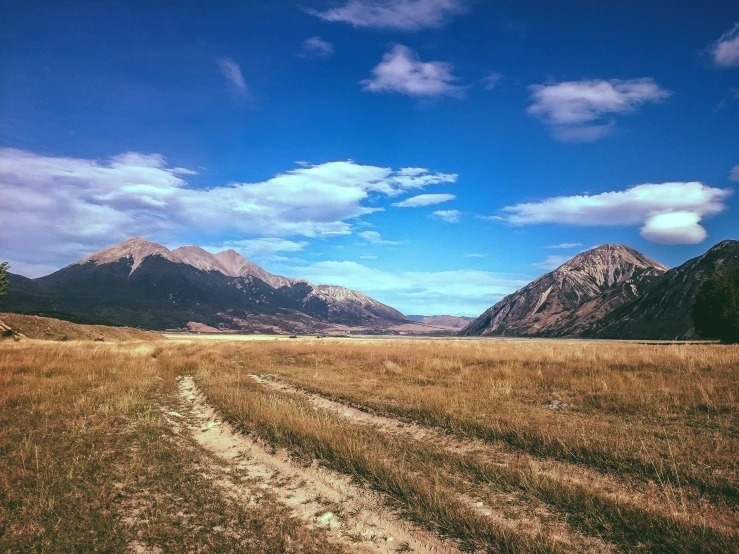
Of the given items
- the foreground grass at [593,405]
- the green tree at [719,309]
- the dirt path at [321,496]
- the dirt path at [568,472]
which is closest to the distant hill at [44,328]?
the foreground grass at [593,405]

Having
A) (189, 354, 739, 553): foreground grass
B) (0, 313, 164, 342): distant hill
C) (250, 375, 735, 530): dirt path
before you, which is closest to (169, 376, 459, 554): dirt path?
(189, 354, 739, 553): foreground grass

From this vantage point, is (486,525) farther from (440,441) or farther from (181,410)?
(181,410)

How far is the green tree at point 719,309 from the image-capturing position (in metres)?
43.5

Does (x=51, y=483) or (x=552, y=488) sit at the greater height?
(x=552, y=488)

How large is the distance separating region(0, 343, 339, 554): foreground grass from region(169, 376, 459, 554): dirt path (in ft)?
1.24

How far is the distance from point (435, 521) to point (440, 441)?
4299 mm

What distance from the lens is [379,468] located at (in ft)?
25.1

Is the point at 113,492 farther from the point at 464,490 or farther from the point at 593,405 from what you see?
the point at 593,405

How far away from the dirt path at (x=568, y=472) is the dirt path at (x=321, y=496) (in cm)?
313

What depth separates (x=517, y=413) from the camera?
1191 cm

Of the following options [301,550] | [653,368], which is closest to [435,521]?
[301,550]

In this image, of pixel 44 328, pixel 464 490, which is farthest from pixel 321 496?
pixel 44 328

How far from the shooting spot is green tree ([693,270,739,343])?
43.5 metres

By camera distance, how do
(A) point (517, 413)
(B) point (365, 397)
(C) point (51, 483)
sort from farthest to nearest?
1. (B) point (365, 397)
2. (A) point (517, 413)
3. (C) point (51, 483)
